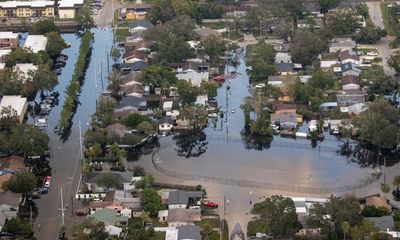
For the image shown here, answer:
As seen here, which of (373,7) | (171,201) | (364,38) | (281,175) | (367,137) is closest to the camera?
(171,201)

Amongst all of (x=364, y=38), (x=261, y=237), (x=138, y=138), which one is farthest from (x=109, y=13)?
(x=261, y=237)

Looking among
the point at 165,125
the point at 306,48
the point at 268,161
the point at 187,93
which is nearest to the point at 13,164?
the point at 165,125

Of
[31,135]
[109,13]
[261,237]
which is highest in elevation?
[109,13]

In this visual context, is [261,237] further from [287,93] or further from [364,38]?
[364,38]

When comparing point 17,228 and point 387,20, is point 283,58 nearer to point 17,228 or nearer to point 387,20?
point 387,20

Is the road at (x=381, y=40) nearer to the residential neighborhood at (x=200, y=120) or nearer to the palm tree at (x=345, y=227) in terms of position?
the residential neighborhood at (x=200, y=120)

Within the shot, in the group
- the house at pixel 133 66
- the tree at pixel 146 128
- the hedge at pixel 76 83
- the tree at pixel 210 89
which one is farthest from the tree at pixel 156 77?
the tree at pixel 146 128

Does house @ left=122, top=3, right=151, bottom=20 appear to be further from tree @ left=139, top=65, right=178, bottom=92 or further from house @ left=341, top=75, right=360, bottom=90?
house @ left=341, top=75, right=360, bottom=90
